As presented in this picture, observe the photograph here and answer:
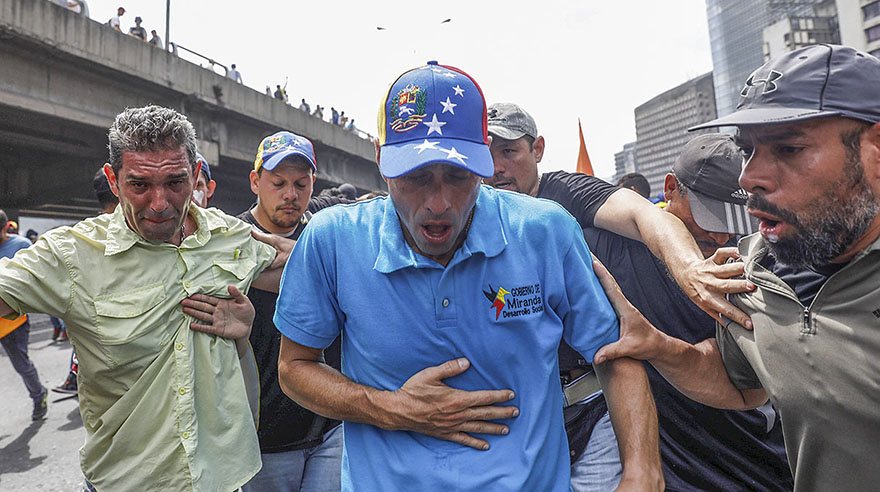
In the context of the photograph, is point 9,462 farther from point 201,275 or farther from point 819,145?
point 819,145

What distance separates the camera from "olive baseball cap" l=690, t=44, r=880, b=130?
4.42 feet

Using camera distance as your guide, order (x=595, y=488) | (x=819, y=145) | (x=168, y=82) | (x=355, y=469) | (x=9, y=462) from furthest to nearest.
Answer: (x=168, y=82)
(x=9, y=462)
(x=595, y=488)
(x=355, y=469)
(x=819, y=145)

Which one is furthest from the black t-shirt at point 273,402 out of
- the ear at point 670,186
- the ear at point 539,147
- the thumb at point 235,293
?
the ear at point 670,186

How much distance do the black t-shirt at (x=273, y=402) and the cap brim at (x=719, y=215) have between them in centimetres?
183

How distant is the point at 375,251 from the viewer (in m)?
1.56

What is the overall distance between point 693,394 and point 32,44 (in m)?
14.1

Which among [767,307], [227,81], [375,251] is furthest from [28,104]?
[767,307]

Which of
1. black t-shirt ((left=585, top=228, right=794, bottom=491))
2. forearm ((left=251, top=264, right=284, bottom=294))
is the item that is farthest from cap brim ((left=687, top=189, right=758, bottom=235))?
forearm ((left=251, top=264, right=284, bottom=294))

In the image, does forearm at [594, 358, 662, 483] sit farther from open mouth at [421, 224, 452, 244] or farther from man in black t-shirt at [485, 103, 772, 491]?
open mouth at [421, 224, 452, 244]

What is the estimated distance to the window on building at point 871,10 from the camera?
54844 millimetres

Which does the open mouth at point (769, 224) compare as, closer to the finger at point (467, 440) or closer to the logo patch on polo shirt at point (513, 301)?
the logo patch on polo shirt at point (513, 301)

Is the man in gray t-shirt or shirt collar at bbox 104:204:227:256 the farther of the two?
shirt collar at bbox 104:204:227:256

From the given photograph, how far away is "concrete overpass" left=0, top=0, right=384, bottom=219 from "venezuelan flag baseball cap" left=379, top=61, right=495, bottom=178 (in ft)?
41.3

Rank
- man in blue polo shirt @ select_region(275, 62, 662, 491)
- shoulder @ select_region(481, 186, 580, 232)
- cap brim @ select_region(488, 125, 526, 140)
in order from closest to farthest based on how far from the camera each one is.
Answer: man in blue polo shirt @ select_region(275, 62, 662, 491)
shoulder @ select_region(481, 186, 580, 232)
cap brim @ select_region(488, 125, 526, 140)
